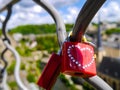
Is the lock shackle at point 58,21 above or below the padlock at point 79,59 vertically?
above

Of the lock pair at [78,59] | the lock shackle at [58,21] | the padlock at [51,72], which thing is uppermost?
the lock shackle at [58,21]

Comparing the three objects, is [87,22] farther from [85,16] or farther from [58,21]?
[58,21]

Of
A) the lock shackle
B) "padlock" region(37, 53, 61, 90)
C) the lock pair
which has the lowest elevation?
"padlock" region(37, 53, 61, 90)

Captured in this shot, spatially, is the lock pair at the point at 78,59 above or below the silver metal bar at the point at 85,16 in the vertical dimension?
below

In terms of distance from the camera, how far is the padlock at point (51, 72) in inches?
11.7

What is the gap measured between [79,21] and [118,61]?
12036mm

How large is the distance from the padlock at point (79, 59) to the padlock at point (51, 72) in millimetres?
28

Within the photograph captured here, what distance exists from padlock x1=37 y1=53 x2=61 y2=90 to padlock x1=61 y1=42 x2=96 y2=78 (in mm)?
28

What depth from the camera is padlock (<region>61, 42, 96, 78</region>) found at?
0.83 ft

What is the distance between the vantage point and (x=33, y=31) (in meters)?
24.1

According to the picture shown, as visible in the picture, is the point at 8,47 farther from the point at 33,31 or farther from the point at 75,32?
the point at 33,31

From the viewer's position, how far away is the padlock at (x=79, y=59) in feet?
0.83

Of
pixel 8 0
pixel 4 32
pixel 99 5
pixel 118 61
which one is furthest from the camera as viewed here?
pixel 118 61

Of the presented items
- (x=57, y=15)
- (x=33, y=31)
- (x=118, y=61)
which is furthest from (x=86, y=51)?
(x=33, y=31)
